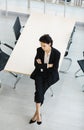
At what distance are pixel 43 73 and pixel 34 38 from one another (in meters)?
0.79

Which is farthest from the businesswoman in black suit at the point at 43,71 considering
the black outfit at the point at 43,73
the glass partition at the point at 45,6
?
the glass partition at the point at 45,6

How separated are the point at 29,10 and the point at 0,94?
7.24ft

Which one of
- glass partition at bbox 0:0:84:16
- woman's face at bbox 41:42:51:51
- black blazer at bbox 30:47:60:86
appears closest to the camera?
woman's face at bbox 41:42:51:51

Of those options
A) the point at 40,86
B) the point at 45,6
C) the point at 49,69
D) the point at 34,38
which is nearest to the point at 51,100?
the point at 40,86

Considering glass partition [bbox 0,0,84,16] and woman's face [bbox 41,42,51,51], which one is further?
glass partition [bbox 0,0,84,16]

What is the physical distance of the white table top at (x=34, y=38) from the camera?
4711 mm

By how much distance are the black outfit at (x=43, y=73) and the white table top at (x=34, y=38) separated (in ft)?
0.48

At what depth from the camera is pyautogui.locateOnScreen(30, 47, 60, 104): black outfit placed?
4.47m

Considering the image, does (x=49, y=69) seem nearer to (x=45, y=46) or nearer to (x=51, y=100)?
(x=45, y=46)

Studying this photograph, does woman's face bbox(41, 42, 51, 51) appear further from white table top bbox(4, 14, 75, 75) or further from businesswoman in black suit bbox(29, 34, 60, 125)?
white table top bbox(4, 14, 75, 75)

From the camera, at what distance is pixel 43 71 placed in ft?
15.1

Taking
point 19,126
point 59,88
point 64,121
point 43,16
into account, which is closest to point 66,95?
point 59,88

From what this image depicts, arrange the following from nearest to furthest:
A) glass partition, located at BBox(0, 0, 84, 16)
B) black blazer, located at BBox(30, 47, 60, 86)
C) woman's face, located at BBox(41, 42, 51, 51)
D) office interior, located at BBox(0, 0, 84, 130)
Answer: woman's face, located at BBox(41, 42, 51, 51), black blazer, located at BBox(30, 47, 60, 86), office interior, located at BBox(0, 0, 84, 130), glass partition, located at BBox(0, 0, 84, 16)

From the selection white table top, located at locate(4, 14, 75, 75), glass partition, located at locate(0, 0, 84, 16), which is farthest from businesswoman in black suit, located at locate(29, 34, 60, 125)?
glass partition, located at locate(0, 0, 84, 16)
